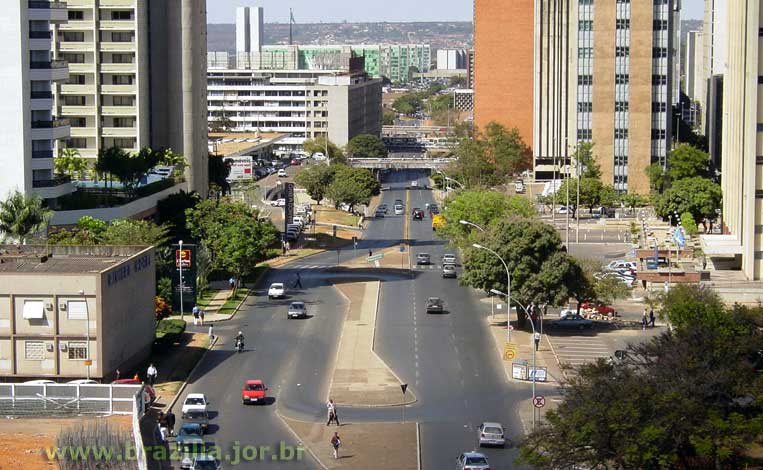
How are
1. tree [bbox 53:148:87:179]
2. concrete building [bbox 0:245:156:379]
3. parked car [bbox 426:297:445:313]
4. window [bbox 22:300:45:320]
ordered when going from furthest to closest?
tree [bbox 53:148:87:179] → parked car [bbox 426:297:445:313] → concrete building [bbox 0:245:156:379] → window [bbox 22:300:45:320]

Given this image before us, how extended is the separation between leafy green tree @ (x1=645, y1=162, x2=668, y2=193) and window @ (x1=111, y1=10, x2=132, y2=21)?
64096mm

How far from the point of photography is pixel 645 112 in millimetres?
171750

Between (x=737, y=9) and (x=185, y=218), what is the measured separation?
149 ft

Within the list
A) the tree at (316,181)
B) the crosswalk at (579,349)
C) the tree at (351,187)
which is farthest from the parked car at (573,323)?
the tree at (316,181)

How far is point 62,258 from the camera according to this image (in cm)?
7500

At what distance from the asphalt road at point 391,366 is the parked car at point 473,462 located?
6.46 feet

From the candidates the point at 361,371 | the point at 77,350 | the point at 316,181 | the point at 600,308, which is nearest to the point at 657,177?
the point at 316,181

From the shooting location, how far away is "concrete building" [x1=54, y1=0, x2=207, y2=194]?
129 m

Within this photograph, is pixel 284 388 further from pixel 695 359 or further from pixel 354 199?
pixel 354 199

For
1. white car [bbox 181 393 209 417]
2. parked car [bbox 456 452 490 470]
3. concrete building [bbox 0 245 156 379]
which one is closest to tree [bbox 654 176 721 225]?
concrete building [bbox 0 245 156 379]

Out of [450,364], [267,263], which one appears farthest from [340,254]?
[450,364]

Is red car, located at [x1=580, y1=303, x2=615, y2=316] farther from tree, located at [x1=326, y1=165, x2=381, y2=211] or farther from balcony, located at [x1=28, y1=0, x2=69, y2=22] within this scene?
tree, located at [x1=326, y1=165, x2=381, y2=211]

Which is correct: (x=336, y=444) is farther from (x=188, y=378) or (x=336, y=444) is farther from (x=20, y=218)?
(x=20, y=218)

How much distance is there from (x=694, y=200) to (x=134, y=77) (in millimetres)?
51534
